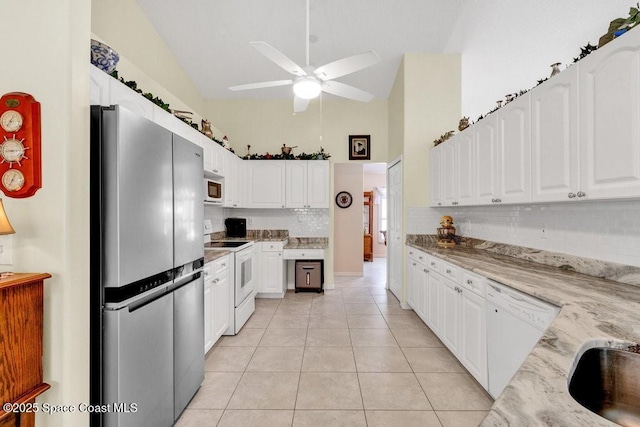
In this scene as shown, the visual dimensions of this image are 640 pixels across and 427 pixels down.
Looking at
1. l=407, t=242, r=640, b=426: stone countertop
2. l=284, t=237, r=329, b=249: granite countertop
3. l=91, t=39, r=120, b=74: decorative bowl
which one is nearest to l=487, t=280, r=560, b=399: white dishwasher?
l=407, t=242, r=640, b=426: stone countertop

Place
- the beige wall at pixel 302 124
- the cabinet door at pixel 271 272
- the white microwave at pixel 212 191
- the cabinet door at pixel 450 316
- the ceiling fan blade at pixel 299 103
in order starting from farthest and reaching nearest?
1. the beige wall at pixel 302 124
2. the cabinet door at pixel 271 272
3. the white microwave at pixel 212 191
4. the ceiling fan blade at pixel 299 103
5. the cabinet door at pixel 450 316

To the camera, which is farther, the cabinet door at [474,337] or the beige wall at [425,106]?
the beige wall at [425,106]

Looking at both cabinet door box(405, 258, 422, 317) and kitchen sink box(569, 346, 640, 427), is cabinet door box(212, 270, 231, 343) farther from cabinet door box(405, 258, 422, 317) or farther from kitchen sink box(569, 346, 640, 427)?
kitchen sink box(569, 346, 640, 427)

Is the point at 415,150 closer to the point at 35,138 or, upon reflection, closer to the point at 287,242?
the point at 287,242

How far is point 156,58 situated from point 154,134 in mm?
2833

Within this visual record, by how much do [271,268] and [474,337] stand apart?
3099 millimetres

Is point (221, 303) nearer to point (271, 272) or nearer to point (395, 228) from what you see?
point (271, 272)

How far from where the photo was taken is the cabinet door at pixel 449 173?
3.32m

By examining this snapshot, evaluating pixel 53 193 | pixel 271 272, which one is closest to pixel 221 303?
pixel 271 272

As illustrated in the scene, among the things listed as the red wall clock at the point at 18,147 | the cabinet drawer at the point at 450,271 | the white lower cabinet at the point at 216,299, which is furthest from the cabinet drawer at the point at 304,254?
the red wall clock at the point at 18,147

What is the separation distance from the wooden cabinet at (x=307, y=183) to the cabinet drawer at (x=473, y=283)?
293 cm

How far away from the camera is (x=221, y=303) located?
2900 millimetres

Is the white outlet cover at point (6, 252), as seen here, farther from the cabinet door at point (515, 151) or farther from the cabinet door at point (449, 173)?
the cabinet door at point (449, 173)

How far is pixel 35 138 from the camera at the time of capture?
48.3 inches
